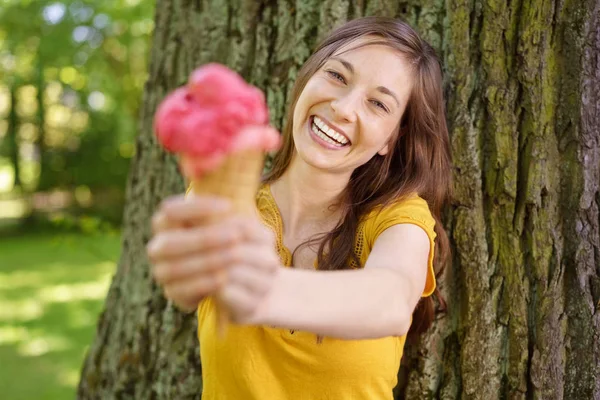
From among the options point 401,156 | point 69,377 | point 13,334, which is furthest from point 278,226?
point 13,334

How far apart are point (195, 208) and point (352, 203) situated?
0.97 metres

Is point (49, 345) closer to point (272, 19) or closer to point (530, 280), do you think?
point (272, 19)

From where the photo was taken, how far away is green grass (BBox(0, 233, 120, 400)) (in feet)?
17.9

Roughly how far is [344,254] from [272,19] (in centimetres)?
109

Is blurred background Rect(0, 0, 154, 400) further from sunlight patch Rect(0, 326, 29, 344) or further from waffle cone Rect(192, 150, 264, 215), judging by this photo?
waffle cone Rect(192, 150, 264, 215)

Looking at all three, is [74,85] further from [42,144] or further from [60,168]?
[60,168]

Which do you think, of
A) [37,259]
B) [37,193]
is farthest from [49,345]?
[37,193]

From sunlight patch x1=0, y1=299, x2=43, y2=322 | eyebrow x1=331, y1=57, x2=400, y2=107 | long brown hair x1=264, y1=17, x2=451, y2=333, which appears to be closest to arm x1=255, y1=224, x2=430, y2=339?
long brown hair x1=264, y1=17, x2=451, y2=333

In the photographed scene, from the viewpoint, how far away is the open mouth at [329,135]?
1783mm

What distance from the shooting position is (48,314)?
7363 millimetres

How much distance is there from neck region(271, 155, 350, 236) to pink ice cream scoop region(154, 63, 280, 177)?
872mm

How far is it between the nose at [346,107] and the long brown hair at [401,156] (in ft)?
0.66

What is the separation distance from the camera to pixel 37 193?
47.4 feet

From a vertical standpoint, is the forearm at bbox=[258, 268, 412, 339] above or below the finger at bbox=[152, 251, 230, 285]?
below
